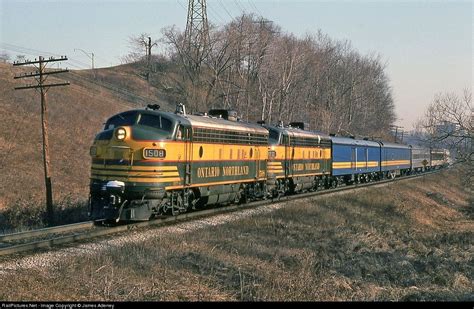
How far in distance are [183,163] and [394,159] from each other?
1715 inches

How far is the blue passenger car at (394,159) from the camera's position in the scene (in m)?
51.2

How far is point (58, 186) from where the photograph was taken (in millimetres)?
34031

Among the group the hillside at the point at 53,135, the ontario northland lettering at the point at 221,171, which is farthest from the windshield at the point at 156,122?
the hillside at the point at 53,135

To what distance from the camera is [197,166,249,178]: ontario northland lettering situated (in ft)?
59.2

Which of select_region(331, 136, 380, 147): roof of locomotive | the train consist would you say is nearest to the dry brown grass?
the train consist

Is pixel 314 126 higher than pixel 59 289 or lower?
higher

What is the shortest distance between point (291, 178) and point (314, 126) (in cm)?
4018

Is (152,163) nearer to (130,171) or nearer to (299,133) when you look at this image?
(130,171)

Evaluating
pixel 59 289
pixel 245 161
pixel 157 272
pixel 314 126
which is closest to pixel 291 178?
pixel 245 161

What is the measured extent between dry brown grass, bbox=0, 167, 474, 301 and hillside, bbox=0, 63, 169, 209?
14555 millimetres

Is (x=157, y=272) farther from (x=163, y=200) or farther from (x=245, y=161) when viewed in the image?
(x=245, y=161)

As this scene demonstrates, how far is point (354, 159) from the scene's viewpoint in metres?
41.0

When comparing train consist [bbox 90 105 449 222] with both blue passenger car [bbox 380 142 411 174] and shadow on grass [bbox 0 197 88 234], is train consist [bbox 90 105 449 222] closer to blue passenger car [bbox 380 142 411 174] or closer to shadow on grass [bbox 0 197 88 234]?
shadow on grass [bbox 0 197 88 234]

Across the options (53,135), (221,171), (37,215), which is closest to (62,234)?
(221,171)
